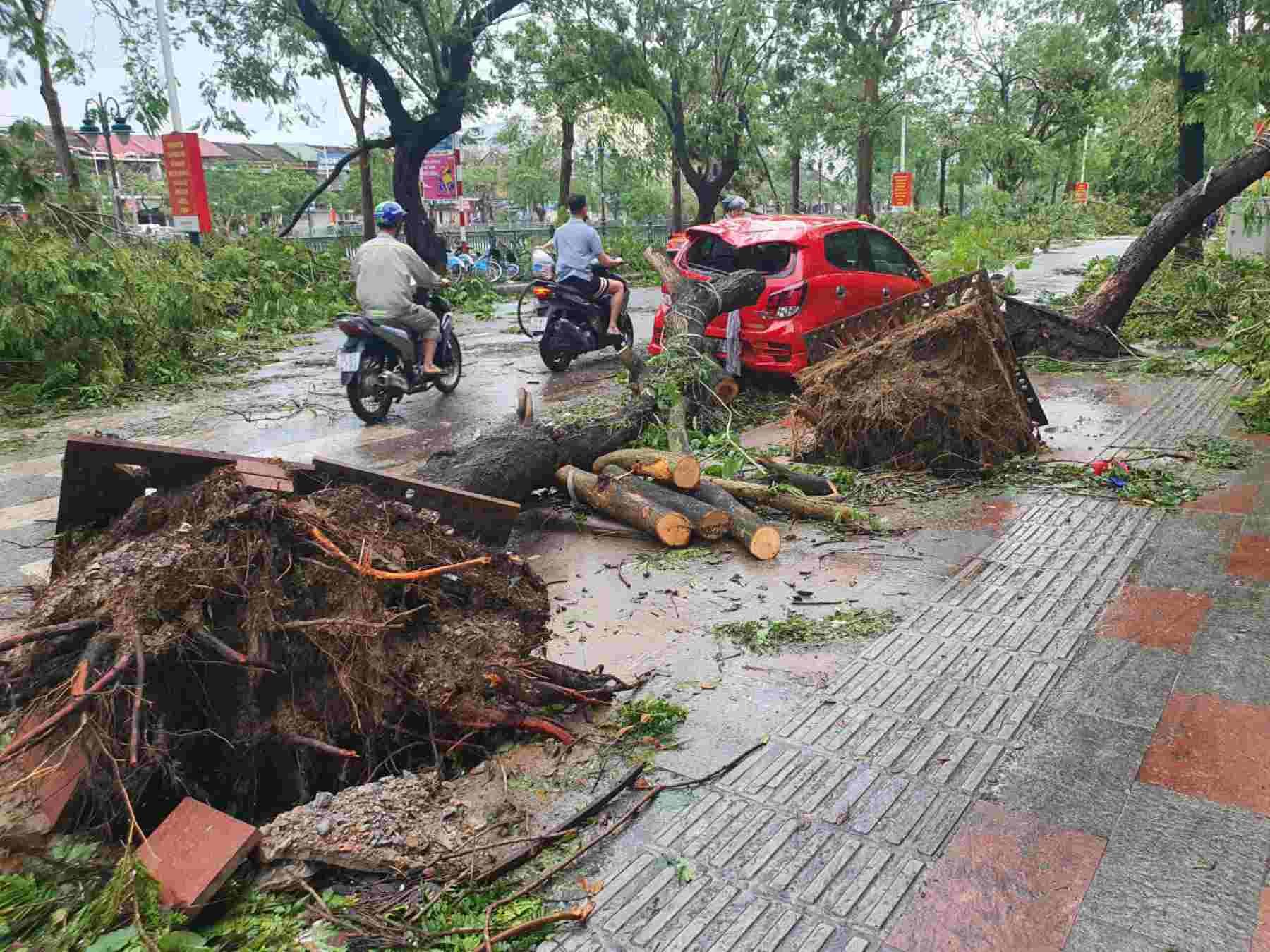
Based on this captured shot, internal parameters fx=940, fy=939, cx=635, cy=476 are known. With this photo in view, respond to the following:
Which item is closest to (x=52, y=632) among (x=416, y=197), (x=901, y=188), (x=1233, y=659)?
(x=1233, y=659)

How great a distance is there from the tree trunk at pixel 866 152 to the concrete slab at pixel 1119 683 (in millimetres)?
21482

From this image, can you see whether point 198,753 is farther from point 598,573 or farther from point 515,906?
point 598,573

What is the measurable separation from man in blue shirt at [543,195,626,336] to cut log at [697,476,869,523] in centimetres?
546

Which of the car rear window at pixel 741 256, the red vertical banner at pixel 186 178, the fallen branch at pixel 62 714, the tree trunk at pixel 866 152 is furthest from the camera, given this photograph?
the tree trunk at pixel 866 152

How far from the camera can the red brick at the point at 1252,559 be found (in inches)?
195

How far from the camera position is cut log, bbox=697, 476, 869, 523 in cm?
608

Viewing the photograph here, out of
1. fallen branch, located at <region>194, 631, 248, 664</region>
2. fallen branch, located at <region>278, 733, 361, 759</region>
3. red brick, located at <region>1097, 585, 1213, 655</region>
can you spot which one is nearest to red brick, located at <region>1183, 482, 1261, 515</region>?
red brick, located at <region>1097, 585, 1213, 655</region>

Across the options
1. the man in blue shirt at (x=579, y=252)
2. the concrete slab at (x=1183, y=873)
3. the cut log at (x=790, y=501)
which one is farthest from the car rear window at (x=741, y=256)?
the concrete slab at (x=1183, y=873)

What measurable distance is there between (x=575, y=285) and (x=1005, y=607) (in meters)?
7.58

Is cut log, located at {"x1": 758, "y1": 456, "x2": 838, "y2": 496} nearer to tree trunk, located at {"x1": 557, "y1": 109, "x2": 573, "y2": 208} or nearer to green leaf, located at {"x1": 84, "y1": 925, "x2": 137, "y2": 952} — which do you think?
green leaf, located at {"x1": 84, "y1": 925, "x2": 137, "y2": 952}

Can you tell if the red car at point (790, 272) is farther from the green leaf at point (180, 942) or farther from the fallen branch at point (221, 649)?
the green leaf at point (180, 942)

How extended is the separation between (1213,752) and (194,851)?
3.42 metres

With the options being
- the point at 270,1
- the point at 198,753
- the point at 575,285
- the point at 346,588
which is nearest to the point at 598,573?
the point at 346,588

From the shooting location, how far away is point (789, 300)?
9141mm
